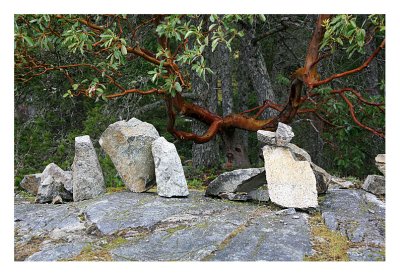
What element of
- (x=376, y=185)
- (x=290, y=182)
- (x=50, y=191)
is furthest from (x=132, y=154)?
(x=376, y=185)

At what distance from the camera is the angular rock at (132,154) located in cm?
632

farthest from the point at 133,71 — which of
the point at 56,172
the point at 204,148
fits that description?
the point at 56,172

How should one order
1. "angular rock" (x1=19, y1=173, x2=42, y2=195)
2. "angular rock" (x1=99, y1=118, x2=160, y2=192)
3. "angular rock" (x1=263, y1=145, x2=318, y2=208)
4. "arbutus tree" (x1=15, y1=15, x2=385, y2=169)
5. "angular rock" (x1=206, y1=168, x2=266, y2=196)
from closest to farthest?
1. "angular rock" (x1=263, y1=145, x2=318, y2=208)
2. "arbutus tree" (x1=15, y1=15, x2=385, y2=169)
3. "angular rock" (x1=206, y1=168, x2=266, y2=196)
4. "angular rock" (x1=99, y1=118, x2=160, y2=192)
5. "angular rock" (x1=19, y1=173, x2=42, y2=195)

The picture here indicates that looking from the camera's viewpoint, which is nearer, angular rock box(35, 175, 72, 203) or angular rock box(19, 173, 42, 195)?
angular rock box(35, 175, 72, 203)

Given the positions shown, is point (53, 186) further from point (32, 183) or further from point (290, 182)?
point (290, 182)

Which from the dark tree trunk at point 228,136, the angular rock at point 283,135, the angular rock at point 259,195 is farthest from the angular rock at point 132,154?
→ the dark tree trunk at point 228,136

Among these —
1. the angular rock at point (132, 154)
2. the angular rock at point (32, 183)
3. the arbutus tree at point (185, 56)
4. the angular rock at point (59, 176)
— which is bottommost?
the angular rock at point (32, 183)

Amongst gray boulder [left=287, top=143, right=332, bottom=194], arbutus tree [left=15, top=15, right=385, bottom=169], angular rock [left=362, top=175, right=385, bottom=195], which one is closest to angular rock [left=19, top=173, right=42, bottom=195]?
arbutus tree [left=15, top=15, right=385, bottom=169]

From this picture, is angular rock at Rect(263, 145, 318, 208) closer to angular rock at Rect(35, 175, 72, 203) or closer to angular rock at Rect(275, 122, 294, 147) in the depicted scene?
angular rock at Rect(275, 122, 294, 147)

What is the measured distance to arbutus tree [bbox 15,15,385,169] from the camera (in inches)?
238

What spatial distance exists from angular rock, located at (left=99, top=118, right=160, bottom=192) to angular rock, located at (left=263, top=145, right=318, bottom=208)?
1550mm

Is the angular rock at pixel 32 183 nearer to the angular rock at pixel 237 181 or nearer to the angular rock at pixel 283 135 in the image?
the angular rock at pixel 237 181

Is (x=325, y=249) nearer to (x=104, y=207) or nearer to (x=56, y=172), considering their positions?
(x=104, y=207)

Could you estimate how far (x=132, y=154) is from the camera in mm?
6309
